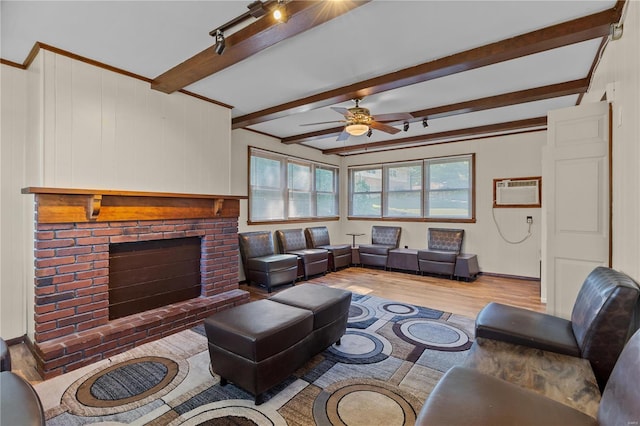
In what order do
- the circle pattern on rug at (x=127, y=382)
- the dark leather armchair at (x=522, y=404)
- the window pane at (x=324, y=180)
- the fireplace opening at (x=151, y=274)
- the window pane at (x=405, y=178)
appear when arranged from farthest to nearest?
the window pane at (x=324, y=180) < the window pane at (x=405, y=178) < the fireplace opening at (x=151, y=274) < the circle pattern on rug at (x=127, y=382) < the dark leather armchair at (x=522, y=404)

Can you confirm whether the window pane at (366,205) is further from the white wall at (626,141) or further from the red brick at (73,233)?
the red brick at (73,233)

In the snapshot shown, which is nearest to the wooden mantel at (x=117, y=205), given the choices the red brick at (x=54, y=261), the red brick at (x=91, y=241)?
the red brick at (x=91, y=241)

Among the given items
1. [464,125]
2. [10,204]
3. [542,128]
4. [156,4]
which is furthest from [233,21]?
[542,128]

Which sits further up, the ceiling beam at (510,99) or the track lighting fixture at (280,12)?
the ceiling beam at (510,99)

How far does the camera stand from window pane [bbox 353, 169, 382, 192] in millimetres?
7289

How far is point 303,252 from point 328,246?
0.99 m

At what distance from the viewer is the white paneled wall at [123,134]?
267cm

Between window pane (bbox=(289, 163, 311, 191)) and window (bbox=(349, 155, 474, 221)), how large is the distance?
139 centimetres

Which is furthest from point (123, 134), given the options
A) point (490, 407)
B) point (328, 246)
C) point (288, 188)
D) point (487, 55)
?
point (328, 246)

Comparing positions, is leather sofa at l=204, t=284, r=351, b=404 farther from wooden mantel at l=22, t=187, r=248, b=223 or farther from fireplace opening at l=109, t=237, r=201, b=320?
wooden mantel at l=22, t=187, r=248, b=223

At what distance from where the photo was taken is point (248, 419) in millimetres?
1858

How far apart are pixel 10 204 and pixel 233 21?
2690 millimetres

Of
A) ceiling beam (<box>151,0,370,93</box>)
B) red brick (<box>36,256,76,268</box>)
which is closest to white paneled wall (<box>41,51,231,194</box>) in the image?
ceiling beam (<box>151,0,370,93</box>)

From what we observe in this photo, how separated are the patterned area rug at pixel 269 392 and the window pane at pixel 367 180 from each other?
4.64m
